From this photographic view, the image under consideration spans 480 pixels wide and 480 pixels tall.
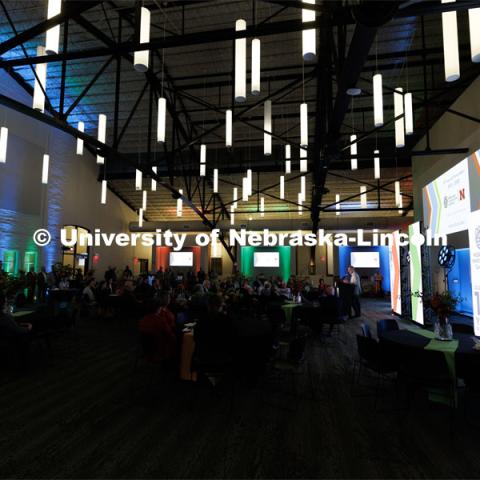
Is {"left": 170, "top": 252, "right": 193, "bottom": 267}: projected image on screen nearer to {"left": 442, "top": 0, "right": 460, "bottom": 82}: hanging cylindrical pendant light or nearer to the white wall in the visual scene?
the white wall

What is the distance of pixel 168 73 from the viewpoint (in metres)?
8.80

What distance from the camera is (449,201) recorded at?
722 centimetres

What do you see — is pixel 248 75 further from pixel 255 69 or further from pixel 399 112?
pixel 255 69

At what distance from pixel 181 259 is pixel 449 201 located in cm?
1372

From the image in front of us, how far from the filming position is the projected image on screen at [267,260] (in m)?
17.6

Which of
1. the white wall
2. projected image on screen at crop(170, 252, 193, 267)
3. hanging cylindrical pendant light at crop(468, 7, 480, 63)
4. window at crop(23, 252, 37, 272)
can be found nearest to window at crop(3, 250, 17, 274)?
the white wall

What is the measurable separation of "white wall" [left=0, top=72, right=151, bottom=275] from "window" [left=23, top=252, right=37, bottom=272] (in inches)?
6.2

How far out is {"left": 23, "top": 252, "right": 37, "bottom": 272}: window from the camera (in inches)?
416

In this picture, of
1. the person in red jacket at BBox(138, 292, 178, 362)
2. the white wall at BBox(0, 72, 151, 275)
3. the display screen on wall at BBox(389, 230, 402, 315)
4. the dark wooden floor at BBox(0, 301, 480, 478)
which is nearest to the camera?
the dark wooden floor at BBox(0, 301, 480, 478)

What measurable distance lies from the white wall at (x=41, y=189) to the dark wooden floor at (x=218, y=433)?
295 inches

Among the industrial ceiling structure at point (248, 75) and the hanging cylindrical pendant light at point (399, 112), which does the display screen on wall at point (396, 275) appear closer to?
the industrial ceiling structure at point (248, 75)

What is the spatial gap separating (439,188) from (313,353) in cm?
496

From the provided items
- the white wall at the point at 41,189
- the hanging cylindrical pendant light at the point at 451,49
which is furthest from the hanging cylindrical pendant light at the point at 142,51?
Result: the white wall at the point at 41,189

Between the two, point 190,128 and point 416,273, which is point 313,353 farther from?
point 190,128
